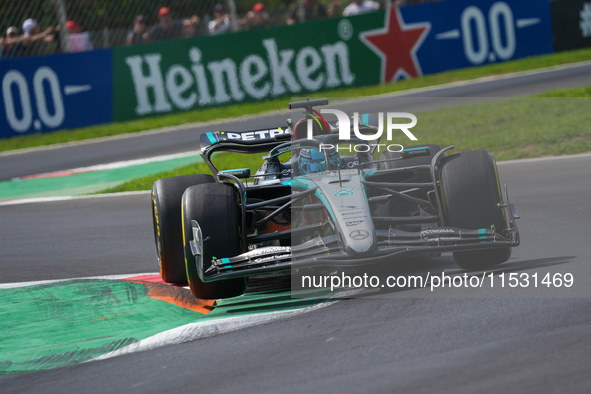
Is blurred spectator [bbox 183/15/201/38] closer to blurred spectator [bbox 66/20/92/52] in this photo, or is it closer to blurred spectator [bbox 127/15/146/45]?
blurred spectator [bbox 127/15/146/45]

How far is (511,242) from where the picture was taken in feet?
17.9

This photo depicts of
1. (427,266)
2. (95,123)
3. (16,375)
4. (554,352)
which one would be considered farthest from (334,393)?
(95,123)

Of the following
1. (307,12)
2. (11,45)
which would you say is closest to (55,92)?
(11,45)

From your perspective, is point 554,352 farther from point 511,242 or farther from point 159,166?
→ point 159,166

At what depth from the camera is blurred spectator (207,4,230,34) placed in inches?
685

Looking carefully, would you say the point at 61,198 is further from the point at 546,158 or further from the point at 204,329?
the point at 204,329

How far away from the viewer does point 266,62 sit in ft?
56.6

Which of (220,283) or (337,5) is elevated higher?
(337,5)

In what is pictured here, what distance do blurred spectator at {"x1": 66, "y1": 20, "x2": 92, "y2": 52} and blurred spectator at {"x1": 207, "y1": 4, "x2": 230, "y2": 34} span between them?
2.29m

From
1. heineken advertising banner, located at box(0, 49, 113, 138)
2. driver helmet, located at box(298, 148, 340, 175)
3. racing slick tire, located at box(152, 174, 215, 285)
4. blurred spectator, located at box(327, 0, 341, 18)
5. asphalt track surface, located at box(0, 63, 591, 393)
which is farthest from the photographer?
blurred spectator, located at box(327, 0, 341, 18)

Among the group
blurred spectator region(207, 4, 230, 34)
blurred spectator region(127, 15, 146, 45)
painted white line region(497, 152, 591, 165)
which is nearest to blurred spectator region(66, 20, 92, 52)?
blurred spectator region(127, 15, 146, 45)

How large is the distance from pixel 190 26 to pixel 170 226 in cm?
1156

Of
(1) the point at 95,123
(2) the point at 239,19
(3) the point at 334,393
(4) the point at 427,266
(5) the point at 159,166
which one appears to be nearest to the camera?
(3) the point at 334,393

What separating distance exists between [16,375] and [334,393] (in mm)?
1773
